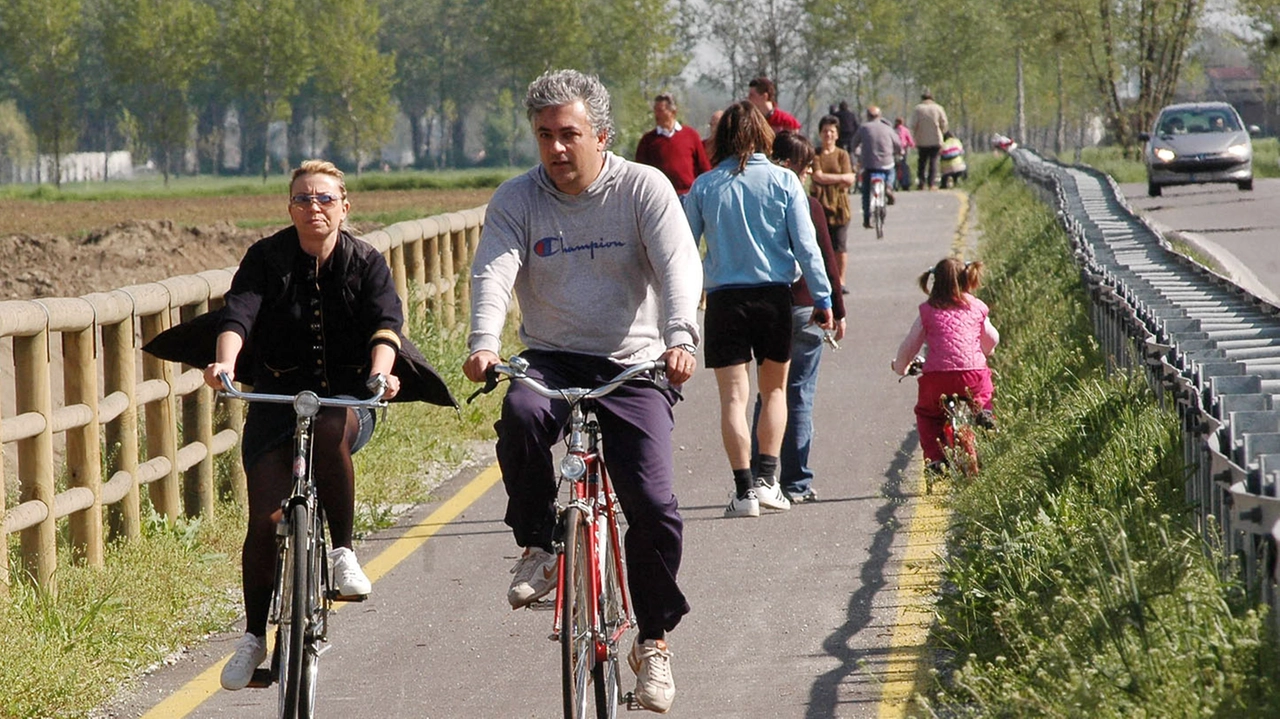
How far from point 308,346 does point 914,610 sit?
2.56 m

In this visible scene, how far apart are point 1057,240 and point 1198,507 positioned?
454 inches

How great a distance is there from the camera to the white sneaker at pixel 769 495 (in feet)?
31.8

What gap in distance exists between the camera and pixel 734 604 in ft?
25.6

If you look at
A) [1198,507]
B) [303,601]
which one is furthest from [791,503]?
[303,601]

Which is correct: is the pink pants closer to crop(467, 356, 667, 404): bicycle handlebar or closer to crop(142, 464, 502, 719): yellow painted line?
crop(142, 464, 502, 719): yellow painted line

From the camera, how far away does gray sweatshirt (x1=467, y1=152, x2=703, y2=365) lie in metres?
5.84

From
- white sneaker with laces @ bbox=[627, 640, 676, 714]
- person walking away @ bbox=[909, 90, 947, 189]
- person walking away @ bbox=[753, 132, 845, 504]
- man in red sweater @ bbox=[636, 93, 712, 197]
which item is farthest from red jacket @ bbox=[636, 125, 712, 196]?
person walking away @ bbox=[909, 90, 947, 189]

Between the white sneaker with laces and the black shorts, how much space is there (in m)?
3.59

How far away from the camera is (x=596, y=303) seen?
588 cm

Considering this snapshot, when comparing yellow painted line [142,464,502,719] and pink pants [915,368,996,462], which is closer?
yellow painted line [142,464,502,719]

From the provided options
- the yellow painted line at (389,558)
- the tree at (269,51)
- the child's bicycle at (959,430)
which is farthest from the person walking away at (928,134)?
the tree at (269,51)

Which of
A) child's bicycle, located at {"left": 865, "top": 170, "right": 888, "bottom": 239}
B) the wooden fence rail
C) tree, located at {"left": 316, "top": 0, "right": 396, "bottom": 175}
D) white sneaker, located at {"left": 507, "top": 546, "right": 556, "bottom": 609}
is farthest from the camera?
tree, located at {"left": 316, "top": 0, "right": 396, "bottom": 175}

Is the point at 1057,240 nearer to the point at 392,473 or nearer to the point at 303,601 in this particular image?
the point at 392,473

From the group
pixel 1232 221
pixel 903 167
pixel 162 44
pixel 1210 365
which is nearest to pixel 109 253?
pixel 1232 221
